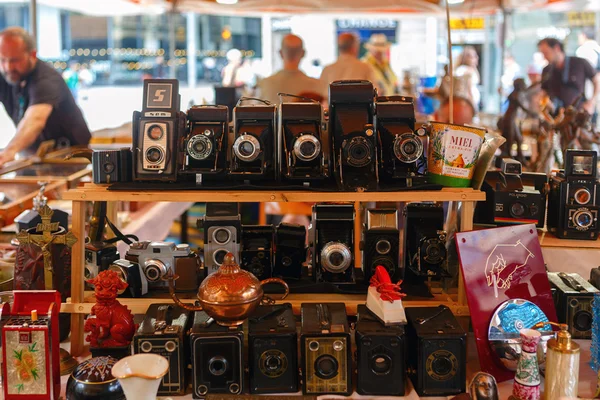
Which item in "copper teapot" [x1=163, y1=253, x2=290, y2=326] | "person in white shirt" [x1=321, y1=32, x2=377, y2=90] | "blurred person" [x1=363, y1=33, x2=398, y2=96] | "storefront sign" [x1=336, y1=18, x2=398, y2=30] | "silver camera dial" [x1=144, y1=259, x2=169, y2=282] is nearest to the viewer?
"copper teapot" [x1=163, y1=253, x2=290, y2=326]

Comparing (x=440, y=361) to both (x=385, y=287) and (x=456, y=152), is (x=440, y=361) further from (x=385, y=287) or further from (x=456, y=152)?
(x=456, y=152)

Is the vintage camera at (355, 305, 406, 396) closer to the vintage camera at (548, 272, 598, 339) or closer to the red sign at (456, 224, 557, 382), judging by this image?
the red sign at (456, 224, 557, 382)

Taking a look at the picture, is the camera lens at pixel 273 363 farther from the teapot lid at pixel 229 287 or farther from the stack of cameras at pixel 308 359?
the teapot lid at pixel 229 287

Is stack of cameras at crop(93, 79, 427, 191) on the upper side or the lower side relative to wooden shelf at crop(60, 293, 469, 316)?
Result: upper

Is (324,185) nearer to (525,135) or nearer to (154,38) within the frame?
(525,135)

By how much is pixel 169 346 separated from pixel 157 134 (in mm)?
715

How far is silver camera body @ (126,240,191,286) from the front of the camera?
2506 millimetres

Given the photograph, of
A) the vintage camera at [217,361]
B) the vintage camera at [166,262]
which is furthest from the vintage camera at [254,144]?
the vintage camera at [217,361]

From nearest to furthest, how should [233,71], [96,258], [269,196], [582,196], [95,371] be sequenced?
[95,371] < [269,196] < [96,258] < [582,196] < [233,71]

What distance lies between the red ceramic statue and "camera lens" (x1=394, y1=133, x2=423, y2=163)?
951 millimetres

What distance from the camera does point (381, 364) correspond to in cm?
217

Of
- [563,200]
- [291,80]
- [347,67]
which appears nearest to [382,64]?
[347,67]

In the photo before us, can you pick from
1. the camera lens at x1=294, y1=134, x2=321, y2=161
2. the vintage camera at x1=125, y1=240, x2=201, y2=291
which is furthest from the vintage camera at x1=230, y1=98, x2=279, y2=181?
the vintage camera at x1=125, y1=240, x2=201, y2=291

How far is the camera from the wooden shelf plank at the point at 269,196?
2.40 m
